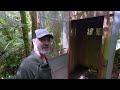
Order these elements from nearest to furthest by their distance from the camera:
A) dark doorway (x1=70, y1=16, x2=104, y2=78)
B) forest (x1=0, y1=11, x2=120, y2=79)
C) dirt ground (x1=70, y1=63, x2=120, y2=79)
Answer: forest (x1=0, y1=11, x2=120, y2=79), dirt ground (x1=70, y1=63, x2=120, y2=79), dark doorway (x1=70, y1=16, x2=104, y2=78)

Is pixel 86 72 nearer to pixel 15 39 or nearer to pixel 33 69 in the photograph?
pixel 15 39

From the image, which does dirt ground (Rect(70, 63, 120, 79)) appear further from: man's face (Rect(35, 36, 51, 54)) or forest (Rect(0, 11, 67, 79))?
man's face (Rect(35, 36, 51, 54))

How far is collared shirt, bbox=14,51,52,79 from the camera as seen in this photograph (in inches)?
53.5

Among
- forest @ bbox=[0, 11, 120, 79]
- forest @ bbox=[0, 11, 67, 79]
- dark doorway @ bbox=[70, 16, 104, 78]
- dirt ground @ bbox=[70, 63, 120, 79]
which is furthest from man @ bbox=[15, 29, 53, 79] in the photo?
dark doorway @ bbox=[70, 16, 104, 78]

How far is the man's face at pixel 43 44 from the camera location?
156 centimetres

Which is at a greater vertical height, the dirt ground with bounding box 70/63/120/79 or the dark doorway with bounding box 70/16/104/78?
the dark doorway with bounding box 70/16/104/78

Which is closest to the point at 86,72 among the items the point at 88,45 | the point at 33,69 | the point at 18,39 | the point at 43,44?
the point at 88,45

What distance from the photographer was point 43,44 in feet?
5.17

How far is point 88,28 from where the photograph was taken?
18.6 feet
